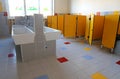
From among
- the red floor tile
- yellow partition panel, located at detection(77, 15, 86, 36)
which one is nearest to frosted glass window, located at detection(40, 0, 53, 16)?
yellow partition panel, located at detection(77, 15, 86, 36)

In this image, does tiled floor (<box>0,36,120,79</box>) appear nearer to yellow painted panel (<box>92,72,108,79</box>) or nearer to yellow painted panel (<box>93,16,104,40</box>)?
yellow painted panel (<box>92,72,108,79</box>)

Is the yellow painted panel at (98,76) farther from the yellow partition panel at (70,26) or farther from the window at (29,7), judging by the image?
the window at (29,7)

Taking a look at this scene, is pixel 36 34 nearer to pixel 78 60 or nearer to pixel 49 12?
pixel 78 60

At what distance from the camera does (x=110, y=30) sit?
89.4 inches

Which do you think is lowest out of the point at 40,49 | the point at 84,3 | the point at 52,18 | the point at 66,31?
the point at 40,49

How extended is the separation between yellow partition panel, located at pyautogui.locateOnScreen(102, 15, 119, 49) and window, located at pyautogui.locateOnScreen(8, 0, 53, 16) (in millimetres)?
2672

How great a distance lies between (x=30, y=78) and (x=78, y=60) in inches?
36.8

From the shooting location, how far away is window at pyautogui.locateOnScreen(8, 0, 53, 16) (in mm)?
3841

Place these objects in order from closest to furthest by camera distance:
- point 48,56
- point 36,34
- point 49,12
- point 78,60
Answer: point 36,34 < point 78,60 < point 48,56 < point 49,12

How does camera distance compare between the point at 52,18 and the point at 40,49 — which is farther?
the point at 52,18

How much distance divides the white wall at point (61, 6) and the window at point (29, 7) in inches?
8.2

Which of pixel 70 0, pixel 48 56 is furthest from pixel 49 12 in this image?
pixel 48 56

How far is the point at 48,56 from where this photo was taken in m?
2.09

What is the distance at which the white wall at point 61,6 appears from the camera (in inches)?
172
